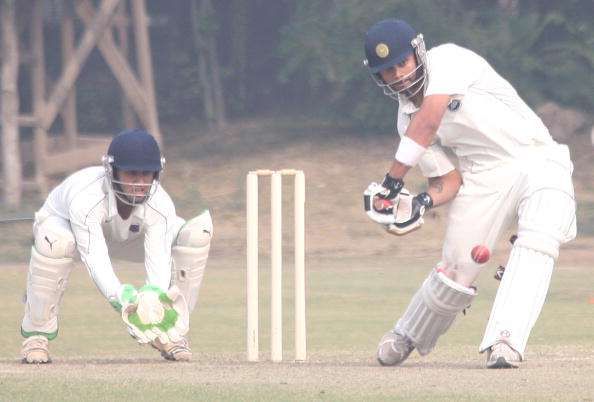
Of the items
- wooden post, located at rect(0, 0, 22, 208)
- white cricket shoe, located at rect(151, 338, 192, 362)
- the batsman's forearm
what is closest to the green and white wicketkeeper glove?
white cricket shoe, located at rect(151, 338, 192, 362)

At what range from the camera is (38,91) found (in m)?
15.4

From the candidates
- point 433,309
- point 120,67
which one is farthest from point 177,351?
point 120,67

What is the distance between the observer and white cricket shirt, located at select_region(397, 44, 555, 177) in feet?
19.5

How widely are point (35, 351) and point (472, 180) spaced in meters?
1.77

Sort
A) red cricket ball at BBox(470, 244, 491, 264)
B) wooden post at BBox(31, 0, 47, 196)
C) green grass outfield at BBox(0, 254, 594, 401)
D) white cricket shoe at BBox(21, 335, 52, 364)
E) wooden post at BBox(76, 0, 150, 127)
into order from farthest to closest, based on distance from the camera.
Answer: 1. wooden post at BBox(76, 0, 150, 127)
2. wooden post at BBox(31, 0, 47, 196)
3. white cricket shoe at BBox(21, 335, 52, 364)
4. red cricket ball at BBox(470, 244, 491, 264)
5. green grass outfield at BBox(0, 254, 594, 401)

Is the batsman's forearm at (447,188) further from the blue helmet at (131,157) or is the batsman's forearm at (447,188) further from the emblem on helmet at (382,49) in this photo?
the blue helmet at (131,157)

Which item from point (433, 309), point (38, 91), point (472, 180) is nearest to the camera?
point (472, 180)

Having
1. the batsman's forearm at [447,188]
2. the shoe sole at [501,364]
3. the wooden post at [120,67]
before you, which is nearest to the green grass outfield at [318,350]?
the shoe sole at [501,364]

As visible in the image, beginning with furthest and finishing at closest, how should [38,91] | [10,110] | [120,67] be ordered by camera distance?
[120,67]
[38,91]
[10,110]

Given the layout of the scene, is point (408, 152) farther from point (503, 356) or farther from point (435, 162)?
point (503, 356)

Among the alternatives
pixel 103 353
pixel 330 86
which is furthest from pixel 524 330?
pixel 330 86

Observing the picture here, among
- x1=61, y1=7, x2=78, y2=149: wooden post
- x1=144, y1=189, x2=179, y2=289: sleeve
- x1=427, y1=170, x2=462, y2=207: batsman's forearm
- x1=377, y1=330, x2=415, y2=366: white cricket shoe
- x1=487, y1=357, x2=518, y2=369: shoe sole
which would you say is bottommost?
x1=61, y1=7, x2=78, y2=149: wooden post

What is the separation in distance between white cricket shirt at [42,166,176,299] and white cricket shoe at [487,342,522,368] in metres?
1.23

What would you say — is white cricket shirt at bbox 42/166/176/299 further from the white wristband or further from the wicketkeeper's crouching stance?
the white wristband
